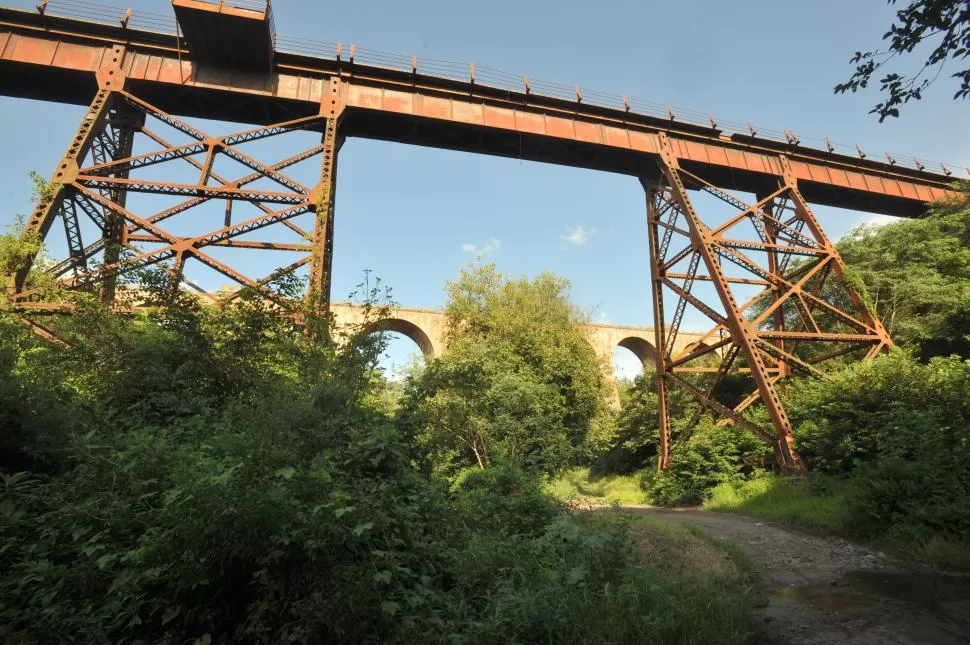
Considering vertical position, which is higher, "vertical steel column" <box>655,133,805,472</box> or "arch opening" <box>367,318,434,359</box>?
"arch opening" <box>367,318,434,359</box>

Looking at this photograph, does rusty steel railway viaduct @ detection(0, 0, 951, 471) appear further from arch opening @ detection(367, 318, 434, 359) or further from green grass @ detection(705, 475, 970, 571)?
arch opening @ detection(367, 318, 434, 359)

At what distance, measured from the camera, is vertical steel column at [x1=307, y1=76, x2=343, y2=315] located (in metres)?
9.32

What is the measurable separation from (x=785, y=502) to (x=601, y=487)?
24.5 ft

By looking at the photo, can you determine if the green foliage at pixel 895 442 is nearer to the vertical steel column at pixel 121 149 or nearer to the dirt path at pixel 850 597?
the dirt path at pixel 850 597

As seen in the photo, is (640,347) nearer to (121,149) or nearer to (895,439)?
(895,439)

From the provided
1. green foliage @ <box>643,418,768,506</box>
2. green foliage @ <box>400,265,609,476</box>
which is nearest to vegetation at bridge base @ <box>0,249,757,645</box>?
green foliage @ <box>400,265,609,476</box>

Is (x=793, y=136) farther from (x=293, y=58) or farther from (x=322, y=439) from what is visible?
(x=322, y=439)

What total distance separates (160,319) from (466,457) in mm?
9919

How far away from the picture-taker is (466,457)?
14344 millimetres

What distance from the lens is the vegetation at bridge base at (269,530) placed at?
9.31 feet

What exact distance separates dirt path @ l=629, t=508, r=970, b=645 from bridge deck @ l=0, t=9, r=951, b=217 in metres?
10.7

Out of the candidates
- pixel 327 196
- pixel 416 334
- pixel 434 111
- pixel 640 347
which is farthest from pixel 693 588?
pixel 640 347

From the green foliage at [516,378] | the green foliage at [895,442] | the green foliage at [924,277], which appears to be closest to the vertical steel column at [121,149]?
the green foliage at [516,378]

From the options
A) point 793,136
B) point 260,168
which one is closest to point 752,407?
point 793,136
